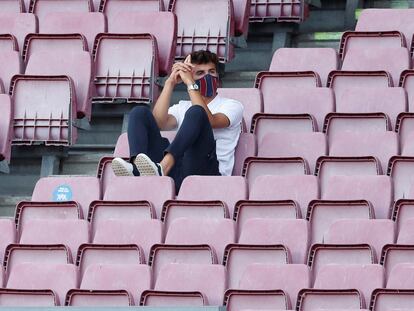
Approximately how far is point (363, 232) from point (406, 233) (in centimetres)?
19

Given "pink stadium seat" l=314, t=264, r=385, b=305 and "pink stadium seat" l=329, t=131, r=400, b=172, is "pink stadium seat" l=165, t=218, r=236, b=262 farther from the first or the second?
"pink stadium seat" l=329, t=131, r=400, b=172

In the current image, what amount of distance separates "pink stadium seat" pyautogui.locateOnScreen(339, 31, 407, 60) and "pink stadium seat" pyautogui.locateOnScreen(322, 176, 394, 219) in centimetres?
156

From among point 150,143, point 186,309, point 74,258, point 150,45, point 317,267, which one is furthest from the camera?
point 150,45

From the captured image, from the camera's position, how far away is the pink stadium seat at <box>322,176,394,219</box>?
8.72 meters

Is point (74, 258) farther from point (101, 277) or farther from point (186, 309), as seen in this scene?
point (186, 309)

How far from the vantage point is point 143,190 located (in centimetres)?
910

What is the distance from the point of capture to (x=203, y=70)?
9.64m

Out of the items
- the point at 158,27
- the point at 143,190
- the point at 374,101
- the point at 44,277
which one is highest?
the point at 158,27

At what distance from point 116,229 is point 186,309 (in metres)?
1.18

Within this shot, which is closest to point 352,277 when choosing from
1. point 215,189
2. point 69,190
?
point 215,189

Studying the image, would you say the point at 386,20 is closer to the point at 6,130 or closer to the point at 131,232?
the point at 6,130

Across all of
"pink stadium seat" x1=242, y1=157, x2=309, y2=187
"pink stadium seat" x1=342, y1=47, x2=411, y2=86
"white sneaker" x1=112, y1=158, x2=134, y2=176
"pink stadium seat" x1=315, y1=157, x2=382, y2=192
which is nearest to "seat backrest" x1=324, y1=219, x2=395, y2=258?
"pink stadium seat" x1=315, y1=157, x2=382, y2=192

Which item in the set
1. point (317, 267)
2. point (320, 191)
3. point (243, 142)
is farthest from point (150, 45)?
point (317, 267)

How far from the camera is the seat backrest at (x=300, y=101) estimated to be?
31.9 feet
